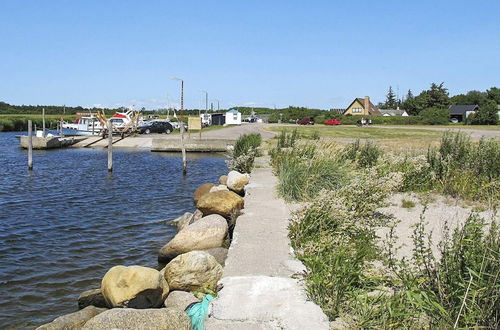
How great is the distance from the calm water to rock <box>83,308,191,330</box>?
2931 millimetres

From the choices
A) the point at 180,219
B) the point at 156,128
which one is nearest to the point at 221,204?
the point at 180,219

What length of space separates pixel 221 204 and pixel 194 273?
3951 mm

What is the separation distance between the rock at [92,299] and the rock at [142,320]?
2641mm

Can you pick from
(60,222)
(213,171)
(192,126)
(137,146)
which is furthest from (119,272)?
(137,146)

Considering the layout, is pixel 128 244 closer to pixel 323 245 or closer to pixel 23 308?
pixel 23 308

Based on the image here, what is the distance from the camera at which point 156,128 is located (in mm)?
55844

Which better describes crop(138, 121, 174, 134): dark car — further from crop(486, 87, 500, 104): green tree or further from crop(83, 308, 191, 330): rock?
crop(486, 87, 500, 104): green tree

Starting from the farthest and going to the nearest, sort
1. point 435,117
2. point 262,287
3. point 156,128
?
point 435,117 < point 156,128 < point 262,287

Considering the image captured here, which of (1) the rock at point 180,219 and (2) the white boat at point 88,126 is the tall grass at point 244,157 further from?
(2) the white boat at point 88,126

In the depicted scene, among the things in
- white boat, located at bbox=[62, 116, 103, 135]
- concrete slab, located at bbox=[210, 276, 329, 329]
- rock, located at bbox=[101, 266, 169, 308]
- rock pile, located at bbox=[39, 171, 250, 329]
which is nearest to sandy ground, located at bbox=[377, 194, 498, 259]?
rock pile, located at bbox=[39, 171, 250, 329]

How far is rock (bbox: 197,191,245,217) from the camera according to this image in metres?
10.3

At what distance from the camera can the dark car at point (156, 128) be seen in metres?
54.8

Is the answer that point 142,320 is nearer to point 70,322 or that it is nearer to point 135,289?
point 135,289

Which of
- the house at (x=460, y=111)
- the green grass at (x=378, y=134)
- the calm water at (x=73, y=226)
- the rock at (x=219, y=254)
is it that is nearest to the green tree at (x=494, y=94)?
the house at (x=460, y=111)
